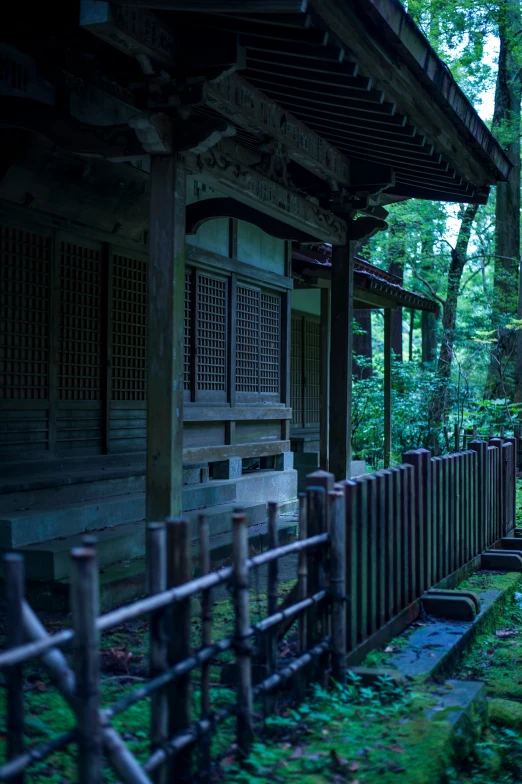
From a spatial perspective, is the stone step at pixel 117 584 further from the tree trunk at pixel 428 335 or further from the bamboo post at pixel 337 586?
the tree trunk at pixel 428 335

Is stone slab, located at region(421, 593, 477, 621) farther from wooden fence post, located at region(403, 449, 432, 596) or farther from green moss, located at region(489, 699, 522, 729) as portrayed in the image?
green moss, located at region(489, 699, 522, 729)

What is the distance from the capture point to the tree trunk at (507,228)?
2069cm

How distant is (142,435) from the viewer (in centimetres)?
942

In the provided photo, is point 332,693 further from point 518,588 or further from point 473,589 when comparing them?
point 518,588

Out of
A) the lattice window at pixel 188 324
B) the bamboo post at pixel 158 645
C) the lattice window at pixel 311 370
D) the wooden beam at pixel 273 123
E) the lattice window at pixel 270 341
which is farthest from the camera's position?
the lattice window at pixel 311 370

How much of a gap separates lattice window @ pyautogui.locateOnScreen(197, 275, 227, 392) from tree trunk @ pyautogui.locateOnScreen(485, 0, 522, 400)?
1147 cm

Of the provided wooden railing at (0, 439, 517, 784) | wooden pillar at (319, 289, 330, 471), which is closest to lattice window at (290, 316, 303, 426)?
wooden pillar at (319, 289, 330, 471)

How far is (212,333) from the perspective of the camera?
406 inches

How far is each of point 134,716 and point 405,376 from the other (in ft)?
55.7

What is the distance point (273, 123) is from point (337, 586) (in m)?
4.74

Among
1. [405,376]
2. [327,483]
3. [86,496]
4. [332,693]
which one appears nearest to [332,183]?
[86,496]

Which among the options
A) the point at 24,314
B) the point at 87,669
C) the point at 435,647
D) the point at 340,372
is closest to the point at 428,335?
the point at 340,372

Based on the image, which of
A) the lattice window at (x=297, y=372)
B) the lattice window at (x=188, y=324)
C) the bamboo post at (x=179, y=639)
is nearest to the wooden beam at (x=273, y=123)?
the lattice window at (x=188, y=324)

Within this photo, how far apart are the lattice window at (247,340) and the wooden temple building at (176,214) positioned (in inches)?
1.3
